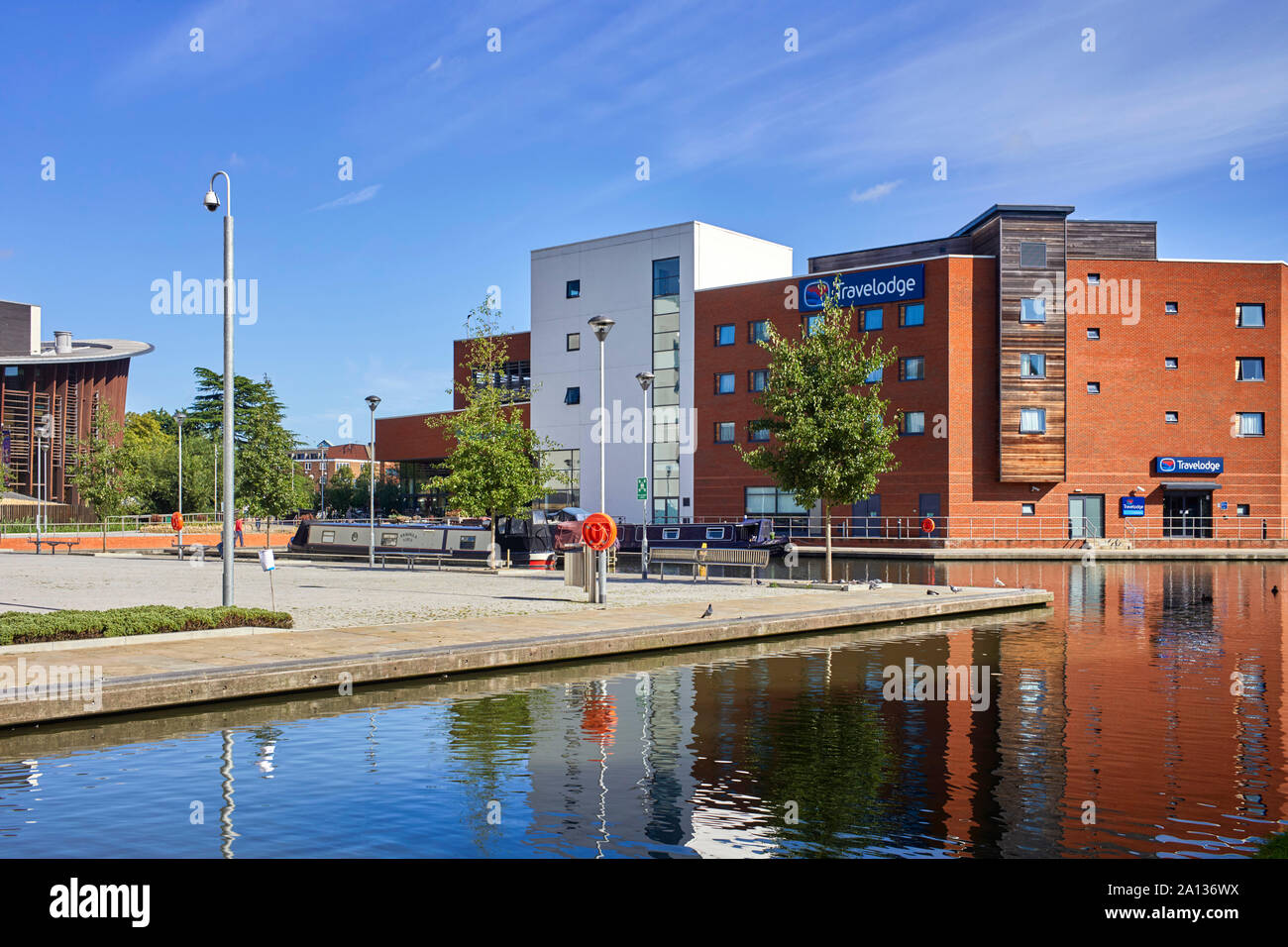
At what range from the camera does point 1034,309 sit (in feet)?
192

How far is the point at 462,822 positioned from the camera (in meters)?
8.05

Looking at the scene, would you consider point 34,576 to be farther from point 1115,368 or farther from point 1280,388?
point 1280,388

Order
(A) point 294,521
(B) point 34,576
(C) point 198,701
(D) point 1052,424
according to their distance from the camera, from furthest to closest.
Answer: (A) point 294,521 < (D) point 1052,424 < (B) point 34,576 < (C) point 198,701

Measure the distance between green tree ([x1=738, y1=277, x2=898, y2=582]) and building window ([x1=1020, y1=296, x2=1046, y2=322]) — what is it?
3100cm

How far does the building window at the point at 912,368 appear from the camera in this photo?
60125 millimetres

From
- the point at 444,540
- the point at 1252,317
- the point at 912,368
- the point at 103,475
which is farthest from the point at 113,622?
the point at 1252,317

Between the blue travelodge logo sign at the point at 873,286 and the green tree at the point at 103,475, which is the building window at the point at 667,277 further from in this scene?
the green tree at the point at 103,475

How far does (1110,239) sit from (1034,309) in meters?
5.89

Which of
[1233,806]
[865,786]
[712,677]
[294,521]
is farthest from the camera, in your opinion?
[294,521]

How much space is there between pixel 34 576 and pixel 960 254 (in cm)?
4786

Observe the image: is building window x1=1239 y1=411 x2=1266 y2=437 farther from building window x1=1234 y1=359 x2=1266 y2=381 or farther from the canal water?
the canal water

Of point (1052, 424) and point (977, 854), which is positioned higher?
point (1052, 424)

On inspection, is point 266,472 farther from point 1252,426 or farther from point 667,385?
point 1252,426
